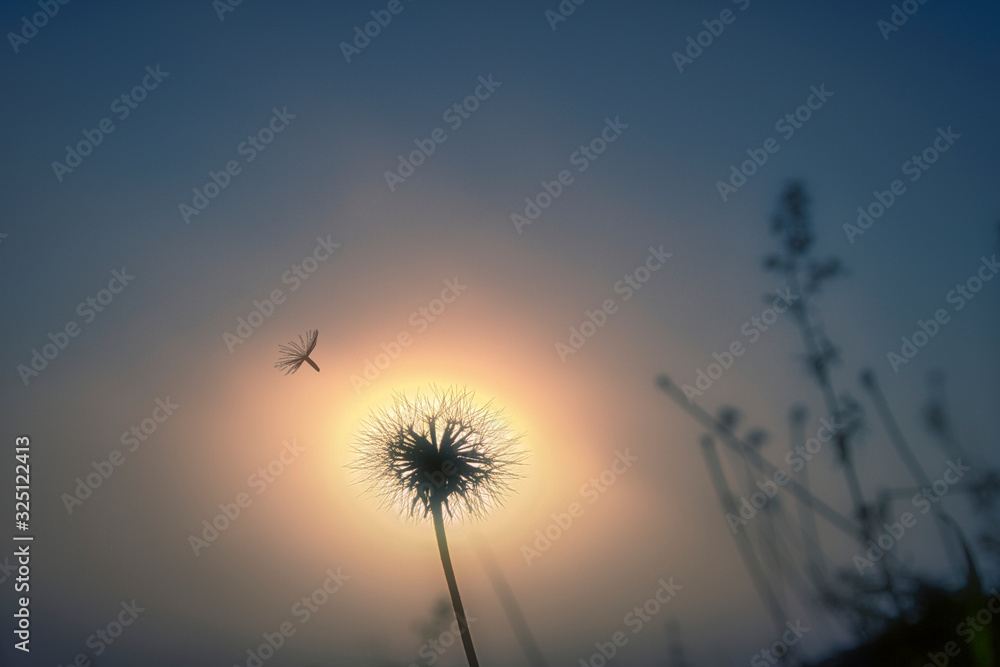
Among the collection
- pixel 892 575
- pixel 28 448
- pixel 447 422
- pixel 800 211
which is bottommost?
pixel 892 575

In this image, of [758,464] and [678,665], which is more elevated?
[758,464]

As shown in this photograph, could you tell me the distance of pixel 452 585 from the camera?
14.8m

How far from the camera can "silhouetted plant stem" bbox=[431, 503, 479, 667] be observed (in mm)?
14070

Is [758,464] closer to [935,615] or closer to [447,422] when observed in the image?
[935,615]

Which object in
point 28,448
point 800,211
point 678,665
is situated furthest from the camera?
point 28,448

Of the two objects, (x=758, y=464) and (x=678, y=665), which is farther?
(x=678, y=665)

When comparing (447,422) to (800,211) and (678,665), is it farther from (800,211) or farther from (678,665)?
(800,211)

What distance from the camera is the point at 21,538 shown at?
12641 millimetres

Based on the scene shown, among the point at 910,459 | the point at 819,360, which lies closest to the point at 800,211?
the point at 819,360

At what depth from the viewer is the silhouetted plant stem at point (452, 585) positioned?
554 inches

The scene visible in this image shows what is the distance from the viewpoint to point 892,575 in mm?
4824

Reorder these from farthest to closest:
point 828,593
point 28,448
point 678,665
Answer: point 28,448 → point 678,665 → point 828,593

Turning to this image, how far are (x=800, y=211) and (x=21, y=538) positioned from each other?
16682 mm

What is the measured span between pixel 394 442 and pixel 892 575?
11.5 m
